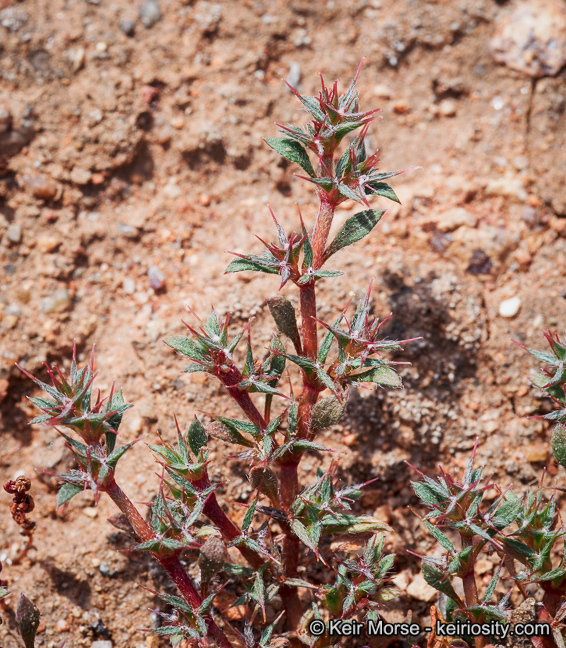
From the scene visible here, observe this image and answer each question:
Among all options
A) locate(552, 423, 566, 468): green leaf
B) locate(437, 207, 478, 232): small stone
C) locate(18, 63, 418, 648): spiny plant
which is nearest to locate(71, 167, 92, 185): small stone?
locate(18, 63, 418, 648): spiny plant

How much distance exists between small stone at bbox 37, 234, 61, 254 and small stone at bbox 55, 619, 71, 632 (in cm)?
199

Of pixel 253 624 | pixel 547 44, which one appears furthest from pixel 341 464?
pixel 547 44

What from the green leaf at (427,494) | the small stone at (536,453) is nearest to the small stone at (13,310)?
the green leaf at (427,494)

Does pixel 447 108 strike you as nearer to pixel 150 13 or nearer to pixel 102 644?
pixel 150 13

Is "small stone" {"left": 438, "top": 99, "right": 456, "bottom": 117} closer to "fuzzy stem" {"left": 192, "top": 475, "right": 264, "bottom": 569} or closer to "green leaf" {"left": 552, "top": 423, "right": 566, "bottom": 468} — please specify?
"green leaf" {"left": 552, "top": 423, "right": 566, "bottom": 468}

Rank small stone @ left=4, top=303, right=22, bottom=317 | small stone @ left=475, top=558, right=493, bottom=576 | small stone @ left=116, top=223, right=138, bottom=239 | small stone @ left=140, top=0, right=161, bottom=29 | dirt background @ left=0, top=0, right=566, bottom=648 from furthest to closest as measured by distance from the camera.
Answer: small stone @ left=140, top=0, right=161, bottom=29 < small stone @ left=116, top=223, right=138, bottom=239 < small stone @ left=4, top=303, right=22, bottom=317 < dirt background @ left=0, top=0, right=566, bottom=648 < small stone @ left=475, top=558, right=493, bottom=576

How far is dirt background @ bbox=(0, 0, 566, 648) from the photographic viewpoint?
3.13m

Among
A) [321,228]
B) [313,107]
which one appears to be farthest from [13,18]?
[321,228]

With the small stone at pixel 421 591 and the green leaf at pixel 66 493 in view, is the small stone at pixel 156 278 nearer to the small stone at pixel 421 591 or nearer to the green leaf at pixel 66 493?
the green leaf at pixel 66 493

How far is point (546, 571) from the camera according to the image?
2424mm

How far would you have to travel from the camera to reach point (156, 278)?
3576 mm

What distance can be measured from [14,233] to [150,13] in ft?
5.51

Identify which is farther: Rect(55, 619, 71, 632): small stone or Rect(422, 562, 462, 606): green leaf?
Rect(55, 619, 71, 632): small stone

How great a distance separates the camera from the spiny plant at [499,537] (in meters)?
2.28
